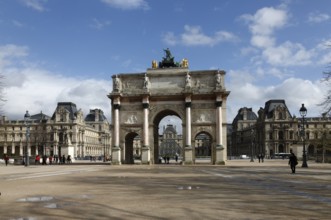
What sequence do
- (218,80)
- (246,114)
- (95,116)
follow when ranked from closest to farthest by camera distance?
1. (218,80)
2. (246,114)
3. (95,116)

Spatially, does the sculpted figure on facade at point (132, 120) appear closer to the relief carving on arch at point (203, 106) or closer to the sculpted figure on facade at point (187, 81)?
the relief carving on arch at point (203, 106)

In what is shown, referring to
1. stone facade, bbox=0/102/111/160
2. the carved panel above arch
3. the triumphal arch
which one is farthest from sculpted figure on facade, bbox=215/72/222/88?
stone facade, bbox=0/102/111/160

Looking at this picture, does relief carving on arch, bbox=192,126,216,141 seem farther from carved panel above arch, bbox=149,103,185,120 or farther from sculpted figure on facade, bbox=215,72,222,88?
sculpted figure on facade, bbox=215,72,222,88

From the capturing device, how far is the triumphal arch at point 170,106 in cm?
5322

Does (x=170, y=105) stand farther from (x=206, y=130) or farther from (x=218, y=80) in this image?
(x=218, y=80)

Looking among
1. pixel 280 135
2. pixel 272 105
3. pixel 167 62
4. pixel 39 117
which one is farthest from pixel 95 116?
pixel 167 62

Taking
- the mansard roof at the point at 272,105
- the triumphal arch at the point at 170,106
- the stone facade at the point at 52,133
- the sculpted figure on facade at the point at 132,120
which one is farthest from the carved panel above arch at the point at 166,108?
the mansard roof at the point at 272,105

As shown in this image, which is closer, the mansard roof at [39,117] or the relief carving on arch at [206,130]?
Result: the relief carving on arch at [206,130]

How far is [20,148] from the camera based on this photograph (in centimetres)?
15562

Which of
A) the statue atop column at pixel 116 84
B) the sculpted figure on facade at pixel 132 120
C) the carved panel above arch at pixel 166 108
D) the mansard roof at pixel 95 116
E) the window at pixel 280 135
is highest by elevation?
the mansard roof at pixel 95 116

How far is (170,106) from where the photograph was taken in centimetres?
5444

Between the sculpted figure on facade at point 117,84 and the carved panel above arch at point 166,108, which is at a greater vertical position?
the sculpted figure on facade at point 117,84

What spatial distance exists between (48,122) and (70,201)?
466ft

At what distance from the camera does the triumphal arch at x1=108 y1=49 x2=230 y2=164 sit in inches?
2095
